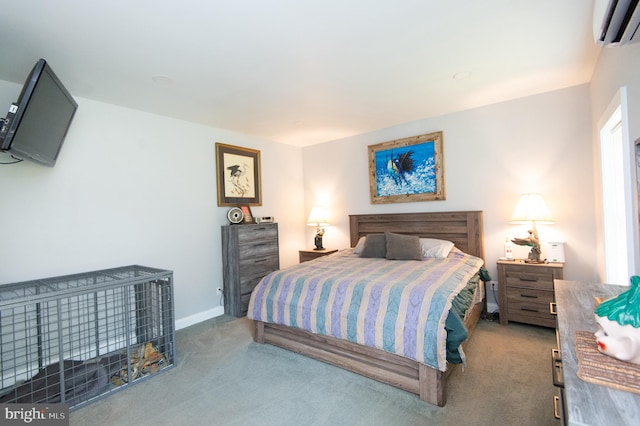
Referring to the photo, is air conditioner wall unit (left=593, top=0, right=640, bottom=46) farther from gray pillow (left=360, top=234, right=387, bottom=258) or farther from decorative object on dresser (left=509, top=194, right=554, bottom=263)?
gray pillow (left=360, top=234, right=387, bottom=258)

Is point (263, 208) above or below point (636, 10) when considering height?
below

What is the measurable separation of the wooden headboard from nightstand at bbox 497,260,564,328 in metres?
0.45

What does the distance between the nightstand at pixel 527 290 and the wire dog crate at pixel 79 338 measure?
3.33 metres

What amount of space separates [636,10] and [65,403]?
366 cm

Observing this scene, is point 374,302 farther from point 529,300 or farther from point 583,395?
point 529,300

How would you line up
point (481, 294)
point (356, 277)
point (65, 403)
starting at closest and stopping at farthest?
point (65, 403), point (356, 277), point (481, 294)

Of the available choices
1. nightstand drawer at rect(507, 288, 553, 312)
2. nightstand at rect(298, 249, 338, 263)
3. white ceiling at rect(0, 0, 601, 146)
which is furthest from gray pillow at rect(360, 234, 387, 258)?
white ceiling at rect(0, 0, 601, 146)

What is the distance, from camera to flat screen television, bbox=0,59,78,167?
1.79 metres

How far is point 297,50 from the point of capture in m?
2.17

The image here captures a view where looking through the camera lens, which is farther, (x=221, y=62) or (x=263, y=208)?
(x=263, y=208)

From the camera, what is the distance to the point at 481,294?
320 cm

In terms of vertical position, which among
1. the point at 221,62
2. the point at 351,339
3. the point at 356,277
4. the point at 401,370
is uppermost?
the point at 221,62

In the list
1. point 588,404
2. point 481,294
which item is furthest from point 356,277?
point 588,404

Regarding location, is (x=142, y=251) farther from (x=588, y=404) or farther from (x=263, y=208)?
(x=588, y=404)
